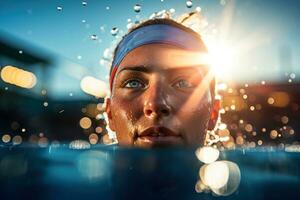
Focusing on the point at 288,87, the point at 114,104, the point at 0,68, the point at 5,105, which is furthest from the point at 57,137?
the point at 114,104

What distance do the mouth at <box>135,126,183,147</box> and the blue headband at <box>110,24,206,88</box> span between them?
0.80 metres

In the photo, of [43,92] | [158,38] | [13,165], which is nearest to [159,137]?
[158,38]

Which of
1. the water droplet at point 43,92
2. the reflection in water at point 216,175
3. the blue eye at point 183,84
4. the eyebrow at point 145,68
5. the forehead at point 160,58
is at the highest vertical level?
the water droplet at point 43,92

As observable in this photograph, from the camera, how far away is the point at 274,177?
165cm

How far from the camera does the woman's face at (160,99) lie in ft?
8.90

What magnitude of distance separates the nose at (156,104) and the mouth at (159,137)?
89 mm

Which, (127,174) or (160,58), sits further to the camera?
(160,58)

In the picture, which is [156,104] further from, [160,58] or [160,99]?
[160,58]

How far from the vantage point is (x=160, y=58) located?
2.98 meters

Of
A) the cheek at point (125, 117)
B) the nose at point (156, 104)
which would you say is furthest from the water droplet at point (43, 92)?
the nose at point (156, 104)

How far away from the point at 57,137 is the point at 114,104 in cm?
2913

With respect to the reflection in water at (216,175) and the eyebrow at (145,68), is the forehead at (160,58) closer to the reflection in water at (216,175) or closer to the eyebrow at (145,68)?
the eyebrow at (145,68)

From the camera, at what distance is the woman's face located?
271 centimetres

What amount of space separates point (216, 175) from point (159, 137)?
1010mm
